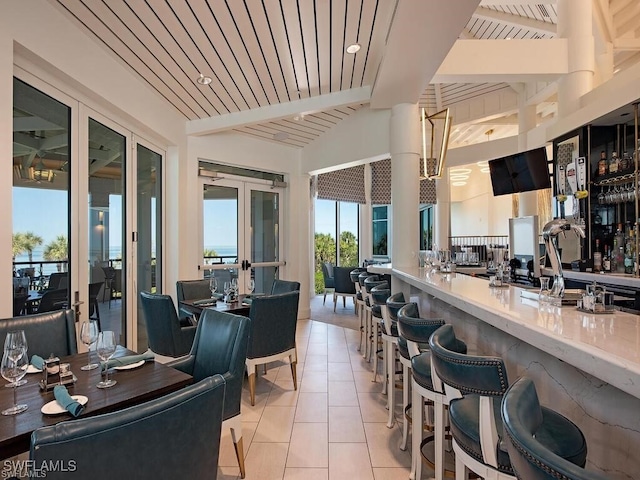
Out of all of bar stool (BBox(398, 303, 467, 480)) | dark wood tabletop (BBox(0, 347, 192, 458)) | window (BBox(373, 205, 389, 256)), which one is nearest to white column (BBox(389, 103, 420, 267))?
bar stool (BBox(398, 303, 467, 480))

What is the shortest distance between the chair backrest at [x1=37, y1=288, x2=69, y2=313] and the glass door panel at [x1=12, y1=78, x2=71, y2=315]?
4cm

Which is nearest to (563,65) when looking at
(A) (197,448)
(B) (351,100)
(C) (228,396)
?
(B) (351,100)

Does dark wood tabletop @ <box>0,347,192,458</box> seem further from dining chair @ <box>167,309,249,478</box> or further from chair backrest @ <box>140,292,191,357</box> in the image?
chair backrest @ <box>140,292,191,357</box>

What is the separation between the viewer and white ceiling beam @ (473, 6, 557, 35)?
18.3 ft

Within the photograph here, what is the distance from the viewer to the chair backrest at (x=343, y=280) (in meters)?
7.70

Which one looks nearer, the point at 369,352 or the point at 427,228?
the point at 369,352

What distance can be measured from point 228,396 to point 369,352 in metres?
2.59

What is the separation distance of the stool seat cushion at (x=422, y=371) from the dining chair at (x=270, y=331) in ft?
5.45

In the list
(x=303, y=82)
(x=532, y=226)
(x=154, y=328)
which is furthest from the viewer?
(x=303, y=82)

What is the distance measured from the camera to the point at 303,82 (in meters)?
4.28

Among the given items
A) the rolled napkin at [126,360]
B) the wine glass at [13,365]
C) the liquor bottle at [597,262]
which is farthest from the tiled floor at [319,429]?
the liquor bottle at [597,262]

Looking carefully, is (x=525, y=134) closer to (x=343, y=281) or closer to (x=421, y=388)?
(x=343, y=281)

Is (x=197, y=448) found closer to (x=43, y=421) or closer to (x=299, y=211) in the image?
(x=43, y=421)

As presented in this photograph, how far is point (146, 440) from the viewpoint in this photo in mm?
1026
